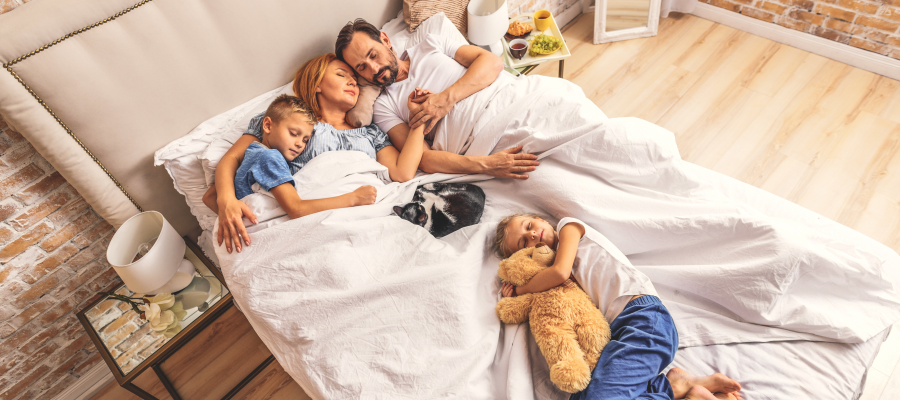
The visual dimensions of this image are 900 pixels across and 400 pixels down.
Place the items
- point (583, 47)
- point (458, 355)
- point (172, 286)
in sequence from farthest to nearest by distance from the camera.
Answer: point (583, 47) < point (172, 286) < point (458, 355)

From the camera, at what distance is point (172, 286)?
1.54 metres

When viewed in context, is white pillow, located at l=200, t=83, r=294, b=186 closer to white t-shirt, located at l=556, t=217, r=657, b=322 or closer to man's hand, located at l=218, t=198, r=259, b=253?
man's hand, located at l=218, t=198, r=259, b=253

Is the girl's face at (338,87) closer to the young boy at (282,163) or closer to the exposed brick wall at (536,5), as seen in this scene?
the young boy at (282,163)

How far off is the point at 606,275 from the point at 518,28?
1.50m

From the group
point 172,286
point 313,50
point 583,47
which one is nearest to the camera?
point 172,286

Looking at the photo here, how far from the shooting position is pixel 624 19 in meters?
Result: 2.84

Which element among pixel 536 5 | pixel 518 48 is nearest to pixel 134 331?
pixel 518 48

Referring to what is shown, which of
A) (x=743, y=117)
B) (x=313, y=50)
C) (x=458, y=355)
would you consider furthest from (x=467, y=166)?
(x=743, y=117)

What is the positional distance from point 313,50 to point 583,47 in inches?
71.8

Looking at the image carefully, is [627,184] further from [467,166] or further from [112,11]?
[112,11]

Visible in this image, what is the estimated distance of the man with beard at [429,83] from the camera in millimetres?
1649

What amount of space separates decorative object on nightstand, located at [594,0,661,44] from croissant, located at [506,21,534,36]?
0.77 metres

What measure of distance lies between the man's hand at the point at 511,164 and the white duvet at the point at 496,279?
4 cm

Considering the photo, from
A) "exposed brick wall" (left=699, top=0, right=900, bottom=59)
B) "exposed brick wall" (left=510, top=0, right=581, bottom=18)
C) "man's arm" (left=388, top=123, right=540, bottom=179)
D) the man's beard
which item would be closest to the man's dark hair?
the man's beard
